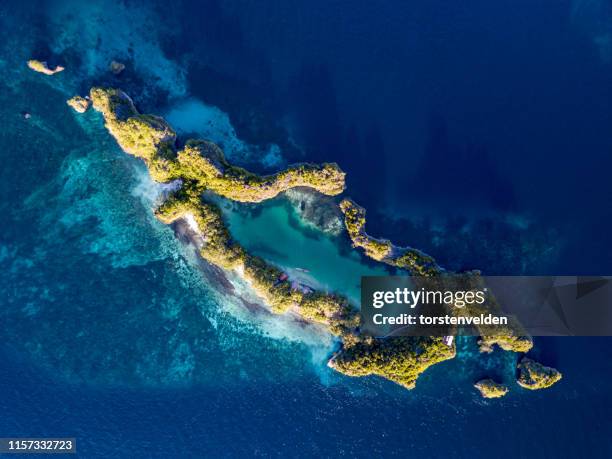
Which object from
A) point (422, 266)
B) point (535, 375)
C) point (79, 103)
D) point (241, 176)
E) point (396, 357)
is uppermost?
point (79, 103)

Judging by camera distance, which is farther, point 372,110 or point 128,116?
point 372,110

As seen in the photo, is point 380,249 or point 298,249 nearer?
point 380,249

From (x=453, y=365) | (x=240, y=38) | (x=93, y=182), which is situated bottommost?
(x=453, y=365)

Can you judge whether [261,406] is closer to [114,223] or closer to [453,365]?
[453,365]

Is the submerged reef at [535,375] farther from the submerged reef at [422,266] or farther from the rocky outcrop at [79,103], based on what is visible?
the rocky outcrop at [79,103]

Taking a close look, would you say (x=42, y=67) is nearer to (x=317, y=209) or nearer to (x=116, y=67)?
(x=116, y=67)

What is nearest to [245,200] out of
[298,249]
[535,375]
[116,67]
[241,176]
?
[241,176]

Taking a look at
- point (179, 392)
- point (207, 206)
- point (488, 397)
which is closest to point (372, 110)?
point (207, 206)
